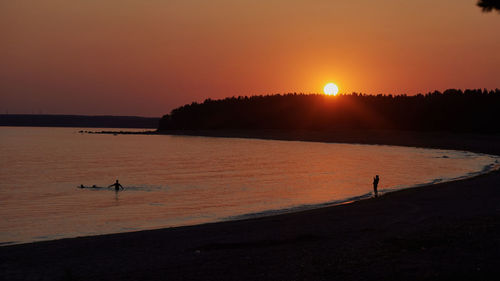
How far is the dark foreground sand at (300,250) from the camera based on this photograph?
12.5 metres

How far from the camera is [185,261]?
571 inches

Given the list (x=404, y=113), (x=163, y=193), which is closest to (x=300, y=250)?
(x=163, y=193)

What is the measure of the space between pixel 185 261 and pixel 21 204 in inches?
875

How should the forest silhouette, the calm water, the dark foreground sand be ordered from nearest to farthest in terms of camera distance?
the dark foreground sand
the calm water
the forest silhouette

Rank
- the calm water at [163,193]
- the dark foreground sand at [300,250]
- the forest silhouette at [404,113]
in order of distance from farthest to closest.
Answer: the forest silhouette at [404,113], the calm water at [163,193], the dark foreground sand at [300,250]

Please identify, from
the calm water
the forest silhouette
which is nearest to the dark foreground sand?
the calm water

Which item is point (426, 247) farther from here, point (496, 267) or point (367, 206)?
point (367, 206)

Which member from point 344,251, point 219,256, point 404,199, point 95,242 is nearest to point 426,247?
point 344,251

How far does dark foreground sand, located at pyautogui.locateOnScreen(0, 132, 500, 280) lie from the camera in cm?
1246

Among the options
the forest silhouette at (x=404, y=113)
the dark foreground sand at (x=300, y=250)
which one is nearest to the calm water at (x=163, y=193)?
the dark foreground sand at (x=300, y=250)

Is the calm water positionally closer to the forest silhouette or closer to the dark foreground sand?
the dark foreground sand

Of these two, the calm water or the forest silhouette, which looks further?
the forest silhouette

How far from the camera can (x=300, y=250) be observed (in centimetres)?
1527

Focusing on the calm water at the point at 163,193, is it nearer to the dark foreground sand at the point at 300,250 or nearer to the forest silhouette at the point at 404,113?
the dark foreground sand at the point at 300,250
